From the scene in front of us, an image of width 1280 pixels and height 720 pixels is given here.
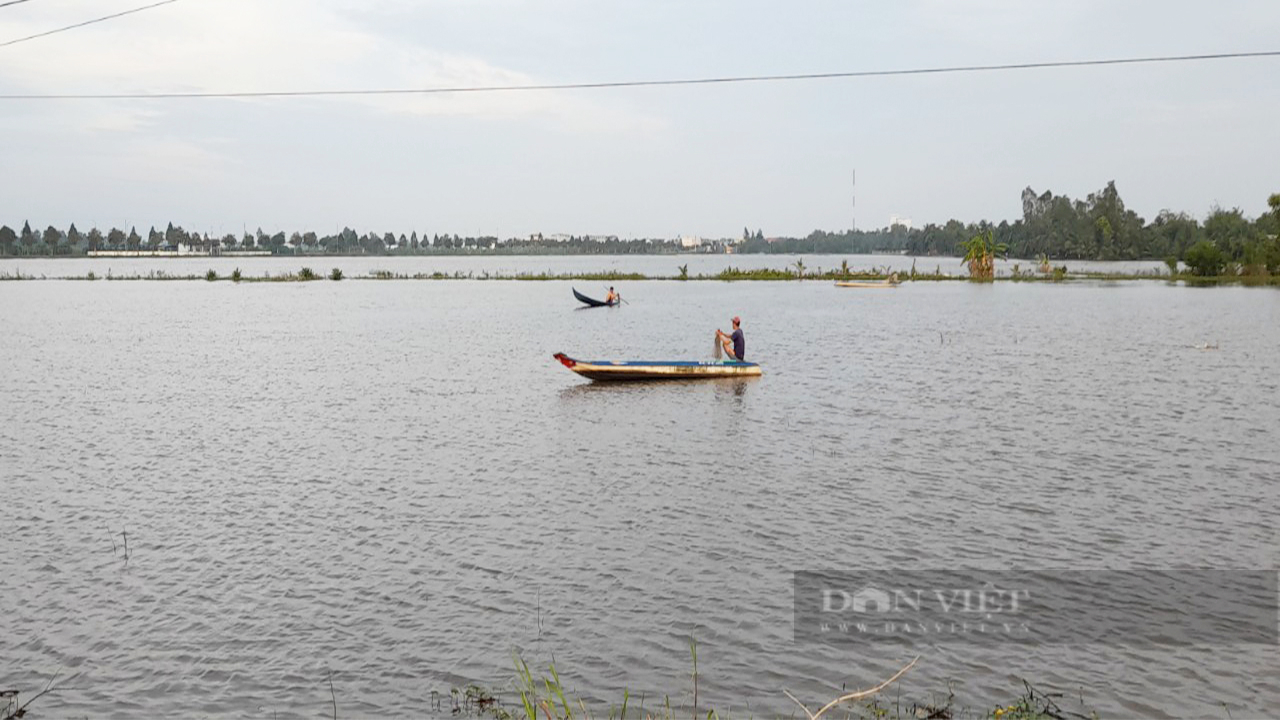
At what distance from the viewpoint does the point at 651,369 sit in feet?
111

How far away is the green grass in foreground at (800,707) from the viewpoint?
9.79 meters

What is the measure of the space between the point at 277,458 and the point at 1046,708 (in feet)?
59.7

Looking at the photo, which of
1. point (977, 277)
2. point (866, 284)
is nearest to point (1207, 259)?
point (977, 277)

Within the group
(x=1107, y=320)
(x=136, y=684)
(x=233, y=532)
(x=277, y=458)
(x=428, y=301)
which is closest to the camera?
(x=136, y=684)

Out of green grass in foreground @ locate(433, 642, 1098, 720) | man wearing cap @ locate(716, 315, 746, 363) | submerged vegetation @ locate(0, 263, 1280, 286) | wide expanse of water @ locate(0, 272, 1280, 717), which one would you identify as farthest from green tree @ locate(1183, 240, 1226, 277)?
green grass in foreground @ locate(433, 642, 1098, 720)

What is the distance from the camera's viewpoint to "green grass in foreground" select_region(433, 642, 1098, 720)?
9789mm

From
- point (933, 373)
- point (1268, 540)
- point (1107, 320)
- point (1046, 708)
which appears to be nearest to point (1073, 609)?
point (1046, 708)

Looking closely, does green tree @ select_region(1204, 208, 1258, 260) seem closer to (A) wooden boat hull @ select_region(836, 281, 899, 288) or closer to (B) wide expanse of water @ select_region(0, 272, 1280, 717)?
(A) wooden boat hull @ select_region(836, 281, 899, 288)

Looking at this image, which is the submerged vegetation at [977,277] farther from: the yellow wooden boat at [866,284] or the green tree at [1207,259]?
the yellow wooden boat at [866,284]

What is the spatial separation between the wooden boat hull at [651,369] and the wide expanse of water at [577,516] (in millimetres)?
501

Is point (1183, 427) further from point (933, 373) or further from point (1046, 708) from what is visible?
point (1046, 708)

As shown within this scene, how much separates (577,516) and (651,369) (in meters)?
16.8

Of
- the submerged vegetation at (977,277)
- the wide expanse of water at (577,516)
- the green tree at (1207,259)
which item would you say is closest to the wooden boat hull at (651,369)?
the wide expanse of water at (577,516)

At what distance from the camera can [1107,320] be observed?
64062 mm
